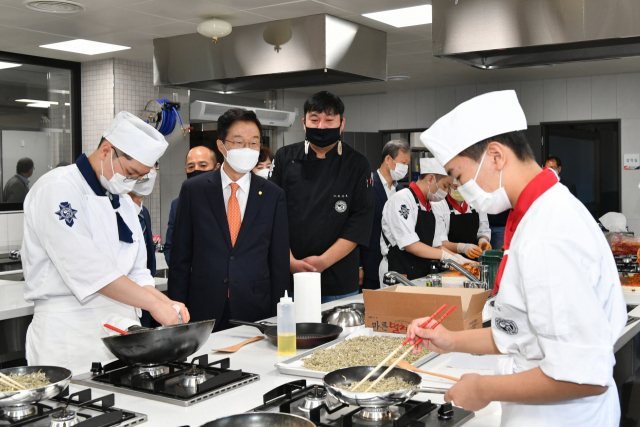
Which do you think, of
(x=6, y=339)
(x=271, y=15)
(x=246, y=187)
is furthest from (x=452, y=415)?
(x=271, y=15)

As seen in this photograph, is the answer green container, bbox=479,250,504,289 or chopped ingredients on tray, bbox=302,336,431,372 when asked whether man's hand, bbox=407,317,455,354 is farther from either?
green container, bbox=479,250,504,289

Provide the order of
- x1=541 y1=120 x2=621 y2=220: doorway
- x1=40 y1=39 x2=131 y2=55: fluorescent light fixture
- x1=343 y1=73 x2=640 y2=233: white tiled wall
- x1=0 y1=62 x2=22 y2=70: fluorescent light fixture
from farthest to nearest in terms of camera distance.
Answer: x1=541 y1=120 x2=621 y2=220: doorway
x1=343 y1=73 x2=640 y2=233: white tiled wall
x1=0 y1=62 x2=22 y2=70: fluorescent light fixture
x1=40 y1=39 x2=131 y2=55: fluorescent light fixture

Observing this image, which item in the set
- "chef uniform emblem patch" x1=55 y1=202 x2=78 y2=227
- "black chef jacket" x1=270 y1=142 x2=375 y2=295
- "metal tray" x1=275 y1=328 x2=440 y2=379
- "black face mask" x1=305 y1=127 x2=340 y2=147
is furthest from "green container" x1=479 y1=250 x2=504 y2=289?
"chef uniform emblem patch" x1=55 y1=202 x2=78 y2=227

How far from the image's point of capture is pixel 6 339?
9.86 feet

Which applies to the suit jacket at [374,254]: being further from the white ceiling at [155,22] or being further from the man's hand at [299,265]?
the white ceiling at [155,22]

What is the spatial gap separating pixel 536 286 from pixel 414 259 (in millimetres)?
3069

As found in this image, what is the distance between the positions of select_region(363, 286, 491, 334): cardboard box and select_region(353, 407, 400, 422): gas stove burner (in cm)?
75

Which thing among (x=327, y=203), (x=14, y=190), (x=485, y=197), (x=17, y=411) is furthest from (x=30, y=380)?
(x=14, y=190)

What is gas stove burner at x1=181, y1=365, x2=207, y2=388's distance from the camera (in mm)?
1655

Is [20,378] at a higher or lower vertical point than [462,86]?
lower

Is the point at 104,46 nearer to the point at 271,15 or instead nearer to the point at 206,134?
the point at 206,134

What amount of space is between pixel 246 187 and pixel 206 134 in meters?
4.35

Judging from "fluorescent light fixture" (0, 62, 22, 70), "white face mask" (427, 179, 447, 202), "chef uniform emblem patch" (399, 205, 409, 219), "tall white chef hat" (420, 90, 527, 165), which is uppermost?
"fluorescent light fixture" (0, 62, 22, 70)

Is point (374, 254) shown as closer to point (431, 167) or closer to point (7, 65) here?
point (431, 167)
